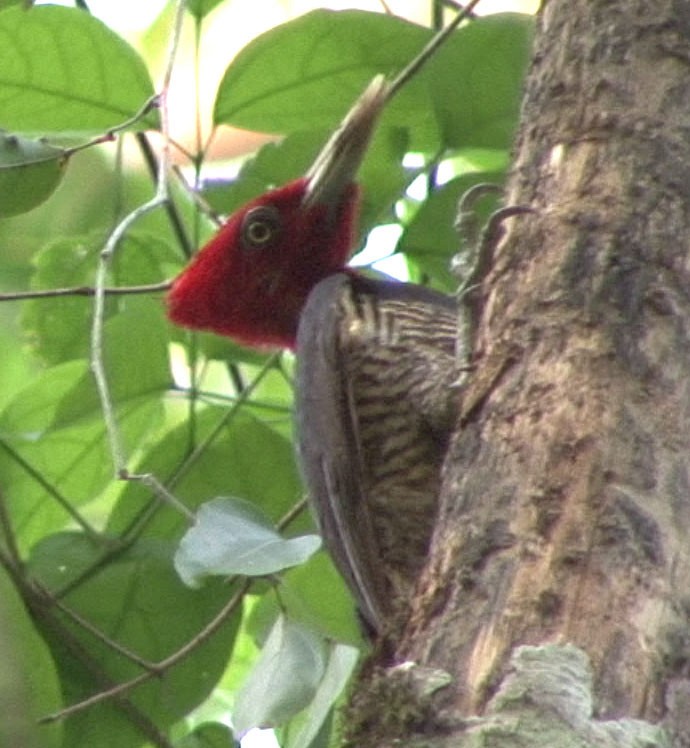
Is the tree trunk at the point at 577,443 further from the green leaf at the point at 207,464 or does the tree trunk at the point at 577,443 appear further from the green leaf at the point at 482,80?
the green leaf at the point at 207,464

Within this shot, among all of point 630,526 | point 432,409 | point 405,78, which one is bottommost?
point 432,409

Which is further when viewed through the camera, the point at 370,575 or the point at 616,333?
the point at 370,575

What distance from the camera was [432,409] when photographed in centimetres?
294

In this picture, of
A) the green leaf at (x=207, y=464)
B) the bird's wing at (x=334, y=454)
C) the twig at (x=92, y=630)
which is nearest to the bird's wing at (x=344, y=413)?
the bird's wing at (x=334, y=454)

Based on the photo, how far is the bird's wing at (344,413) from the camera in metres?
2.89

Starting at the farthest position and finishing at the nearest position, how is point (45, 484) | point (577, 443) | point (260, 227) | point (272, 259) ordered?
point (272, 259)
point (260, 227)
point (45, 484)
point (577, 443)

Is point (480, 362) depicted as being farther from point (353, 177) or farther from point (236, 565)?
point (353, 177)

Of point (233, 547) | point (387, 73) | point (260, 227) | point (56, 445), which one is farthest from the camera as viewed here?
point (260, 227)

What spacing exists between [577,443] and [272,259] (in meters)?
1.80

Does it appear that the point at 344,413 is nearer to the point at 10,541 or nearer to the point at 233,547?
the point at 10,541

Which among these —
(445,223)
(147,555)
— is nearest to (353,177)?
(445,223)

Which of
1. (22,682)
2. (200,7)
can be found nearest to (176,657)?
(22,682)

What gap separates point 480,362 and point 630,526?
43 centimetres

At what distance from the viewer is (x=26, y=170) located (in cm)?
284
